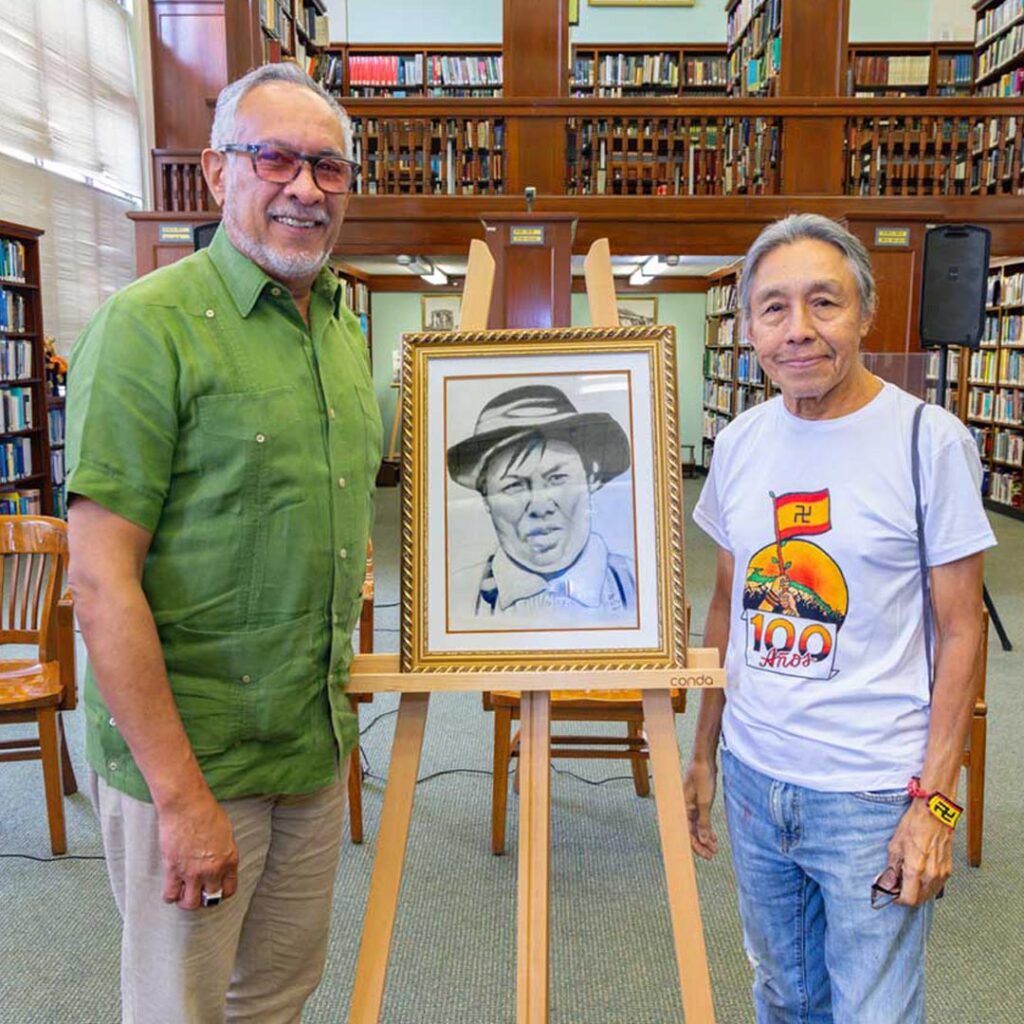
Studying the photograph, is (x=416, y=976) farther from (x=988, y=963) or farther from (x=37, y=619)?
(x=37, y=619)

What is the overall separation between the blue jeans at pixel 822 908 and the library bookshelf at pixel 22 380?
5839 millimetres

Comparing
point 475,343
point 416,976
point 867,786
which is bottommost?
point 416,976

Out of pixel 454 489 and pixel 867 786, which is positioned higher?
pixel 454 489

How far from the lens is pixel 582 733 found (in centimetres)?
328

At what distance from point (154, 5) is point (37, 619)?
219 inches

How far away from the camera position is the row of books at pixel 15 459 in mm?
6023

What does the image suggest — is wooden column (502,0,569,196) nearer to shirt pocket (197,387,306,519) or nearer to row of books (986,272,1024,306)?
row of books (986,272,1024,306)

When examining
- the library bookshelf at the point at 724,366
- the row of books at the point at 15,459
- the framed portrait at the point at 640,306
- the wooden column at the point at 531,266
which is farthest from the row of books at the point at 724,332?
the row of books at the point at 15,459

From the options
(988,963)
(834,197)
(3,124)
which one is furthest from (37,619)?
(834,197)

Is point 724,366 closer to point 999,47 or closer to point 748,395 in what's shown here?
point 748,395

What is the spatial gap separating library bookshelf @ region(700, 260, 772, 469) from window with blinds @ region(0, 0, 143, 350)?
5655 millimetres

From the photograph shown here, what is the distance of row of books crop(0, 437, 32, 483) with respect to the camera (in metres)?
6.02

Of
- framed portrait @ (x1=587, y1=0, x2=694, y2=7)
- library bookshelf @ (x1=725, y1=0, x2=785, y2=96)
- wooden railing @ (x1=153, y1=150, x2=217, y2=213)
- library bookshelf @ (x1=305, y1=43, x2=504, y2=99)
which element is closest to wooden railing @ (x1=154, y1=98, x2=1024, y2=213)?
wooden railing @ (x1=153, y1=150, x2=217, y2=213)

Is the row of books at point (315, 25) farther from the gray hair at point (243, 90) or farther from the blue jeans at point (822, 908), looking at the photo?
the blue jeans at point (822, 908)
